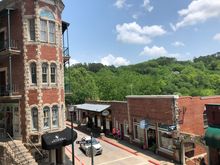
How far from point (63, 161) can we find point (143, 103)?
11830 millimetres

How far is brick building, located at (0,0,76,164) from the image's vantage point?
22.9 m

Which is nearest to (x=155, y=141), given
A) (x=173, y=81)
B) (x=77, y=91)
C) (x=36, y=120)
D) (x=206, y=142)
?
(x=206, y=142)

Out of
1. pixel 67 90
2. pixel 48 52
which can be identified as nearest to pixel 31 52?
pixel 48 52

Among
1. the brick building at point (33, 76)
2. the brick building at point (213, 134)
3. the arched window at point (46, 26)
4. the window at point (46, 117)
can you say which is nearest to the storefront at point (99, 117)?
the brick building at point (33, 76)

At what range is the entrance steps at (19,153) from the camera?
815 inches

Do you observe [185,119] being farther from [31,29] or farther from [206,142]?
[31,29]

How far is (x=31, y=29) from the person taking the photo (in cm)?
2334

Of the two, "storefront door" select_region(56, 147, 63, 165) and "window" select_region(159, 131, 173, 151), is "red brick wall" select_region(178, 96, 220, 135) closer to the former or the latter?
"window" select_region(159, 131, 173, 151)

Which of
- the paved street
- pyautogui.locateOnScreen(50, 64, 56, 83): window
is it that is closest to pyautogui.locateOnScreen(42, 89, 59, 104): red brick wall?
pyautogui.locateOnScreen(50, 64, 56, 83): window

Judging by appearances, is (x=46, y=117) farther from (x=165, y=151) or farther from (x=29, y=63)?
(x=165, y=151)

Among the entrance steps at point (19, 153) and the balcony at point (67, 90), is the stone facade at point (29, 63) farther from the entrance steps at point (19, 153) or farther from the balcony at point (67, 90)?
the balcony at point (67, 90)

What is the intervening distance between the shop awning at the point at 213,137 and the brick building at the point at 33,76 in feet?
38.0

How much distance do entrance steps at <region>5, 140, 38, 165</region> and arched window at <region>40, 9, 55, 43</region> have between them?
9.33m

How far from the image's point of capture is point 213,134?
19984 millimetres
